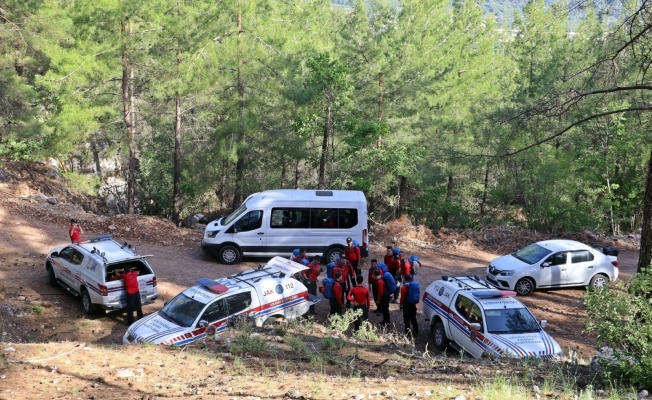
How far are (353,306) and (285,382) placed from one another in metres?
5.26

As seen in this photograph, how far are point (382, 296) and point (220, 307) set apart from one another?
150 inches

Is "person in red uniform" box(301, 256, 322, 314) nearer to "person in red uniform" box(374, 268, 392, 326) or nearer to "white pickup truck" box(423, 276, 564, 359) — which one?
"person in red uniform" box(374, 268, 392, 326)

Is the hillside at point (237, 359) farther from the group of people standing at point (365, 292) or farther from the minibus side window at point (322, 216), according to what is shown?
the minibus side window at point (322, 216)

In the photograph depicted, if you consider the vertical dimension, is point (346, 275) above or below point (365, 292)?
above

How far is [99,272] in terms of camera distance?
13.3 metres

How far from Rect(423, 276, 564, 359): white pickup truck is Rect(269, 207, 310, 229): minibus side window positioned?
6.04 meters

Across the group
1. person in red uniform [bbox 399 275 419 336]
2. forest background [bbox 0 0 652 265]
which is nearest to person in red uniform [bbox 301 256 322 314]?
person in red uniform [bbox 399 275 419 336]

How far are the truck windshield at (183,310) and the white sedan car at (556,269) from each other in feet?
29.7

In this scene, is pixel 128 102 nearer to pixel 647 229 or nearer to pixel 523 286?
pixel 523 286

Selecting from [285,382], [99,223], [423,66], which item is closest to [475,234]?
[423,66]

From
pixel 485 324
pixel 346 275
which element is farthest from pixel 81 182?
pixel 485 324

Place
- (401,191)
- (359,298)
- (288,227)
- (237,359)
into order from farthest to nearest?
1. (401,191)
2. (288,227)
3. (359,298)
4. (237,359)

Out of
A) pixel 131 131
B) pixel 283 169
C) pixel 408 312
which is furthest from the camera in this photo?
pixel 283 169

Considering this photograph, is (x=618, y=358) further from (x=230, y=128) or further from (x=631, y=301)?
(x=230, y=128)
